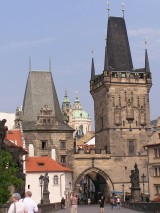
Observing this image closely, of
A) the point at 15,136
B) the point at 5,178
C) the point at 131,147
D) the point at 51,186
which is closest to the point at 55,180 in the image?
the point at 51,186

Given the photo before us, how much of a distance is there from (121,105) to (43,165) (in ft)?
46.2

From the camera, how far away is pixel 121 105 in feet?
210

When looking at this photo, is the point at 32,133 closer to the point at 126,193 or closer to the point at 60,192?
the point at 60,192

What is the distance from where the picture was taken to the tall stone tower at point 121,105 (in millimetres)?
63250

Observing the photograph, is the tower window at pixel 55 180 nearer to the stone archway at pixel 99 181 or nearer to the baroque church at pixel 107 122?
the baroque church at pixel 107 122

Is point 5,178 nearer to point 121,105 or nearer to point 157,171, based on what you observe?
point 157,171

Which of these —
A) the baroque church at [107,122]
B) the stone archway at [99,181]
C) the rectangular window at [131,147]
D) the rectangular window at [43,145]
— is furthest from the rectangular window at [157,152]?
the rectangular window at [43,145]

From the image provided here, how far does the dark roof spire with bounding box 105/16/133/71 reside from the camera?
66562mm

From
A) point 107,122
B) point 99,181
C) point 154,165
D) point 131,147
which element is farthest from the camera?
point 99,181

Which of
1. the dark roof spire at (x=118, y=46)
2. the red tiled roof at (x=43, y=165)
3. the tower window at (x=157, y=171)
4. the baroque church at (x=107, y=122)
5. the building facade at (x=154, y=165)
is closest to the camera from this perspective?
the building facade at (x=154, y=165)

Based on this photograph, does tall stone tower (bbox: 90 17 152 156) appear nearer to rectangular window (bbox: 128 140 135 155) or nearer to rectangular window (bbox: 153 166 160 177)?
rectangular window (bbox: 128 140 135 155)

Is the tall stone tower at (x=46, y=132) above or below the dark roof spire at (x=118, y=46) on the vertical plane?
below

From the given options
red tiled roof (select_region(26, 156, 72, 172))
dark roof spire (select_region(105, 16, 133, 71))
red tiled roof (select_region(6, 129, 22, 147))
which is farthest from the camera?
dark roof spire (select_region(105, 16, 133, 71))

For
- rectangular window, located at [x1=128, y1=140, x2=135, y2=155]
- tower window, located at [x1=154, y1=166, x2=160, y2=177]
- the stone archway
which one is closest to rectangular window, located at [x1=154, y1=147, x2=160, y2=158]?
tower window, located at [x1=154, y1=166, x2=160, y2=177]
